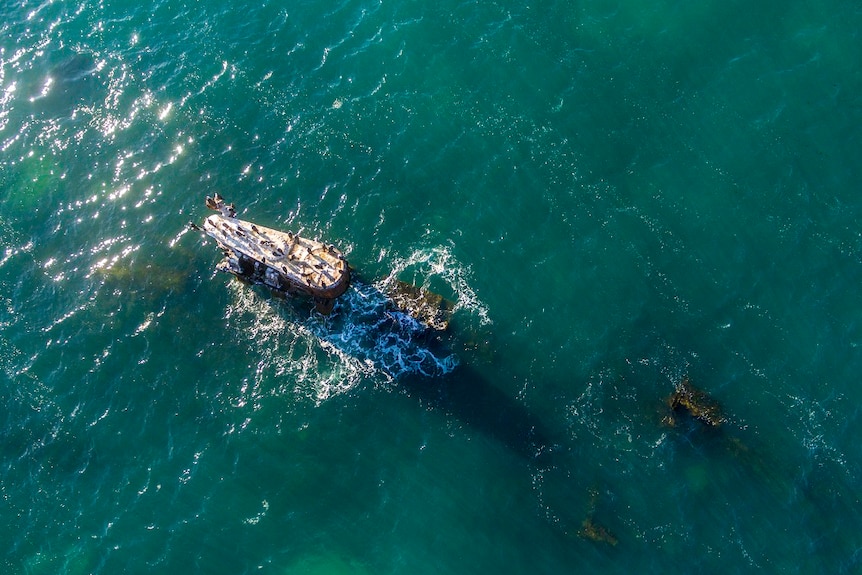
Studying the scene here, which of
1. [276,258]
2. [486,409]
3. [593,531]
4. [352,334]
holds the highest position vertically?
[276,258]

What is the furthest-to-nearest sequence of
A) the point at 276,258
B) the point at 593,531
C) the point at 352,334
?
the point at 352,334 → the point at 276,258 → the point at 593,531

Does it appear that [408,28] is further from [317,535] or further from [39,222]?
[317,535]

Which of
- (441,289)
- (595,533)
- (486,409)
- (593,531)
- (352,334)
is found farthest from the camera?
(441,289)

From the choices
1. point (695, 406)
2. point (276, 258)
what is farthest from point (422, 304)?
point (695, 406)

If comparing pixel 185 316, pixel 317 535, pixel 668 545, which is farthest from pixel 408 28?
pixel 668 545

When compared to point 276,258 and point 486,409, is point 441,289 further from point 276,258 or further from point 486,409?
point 276,258
